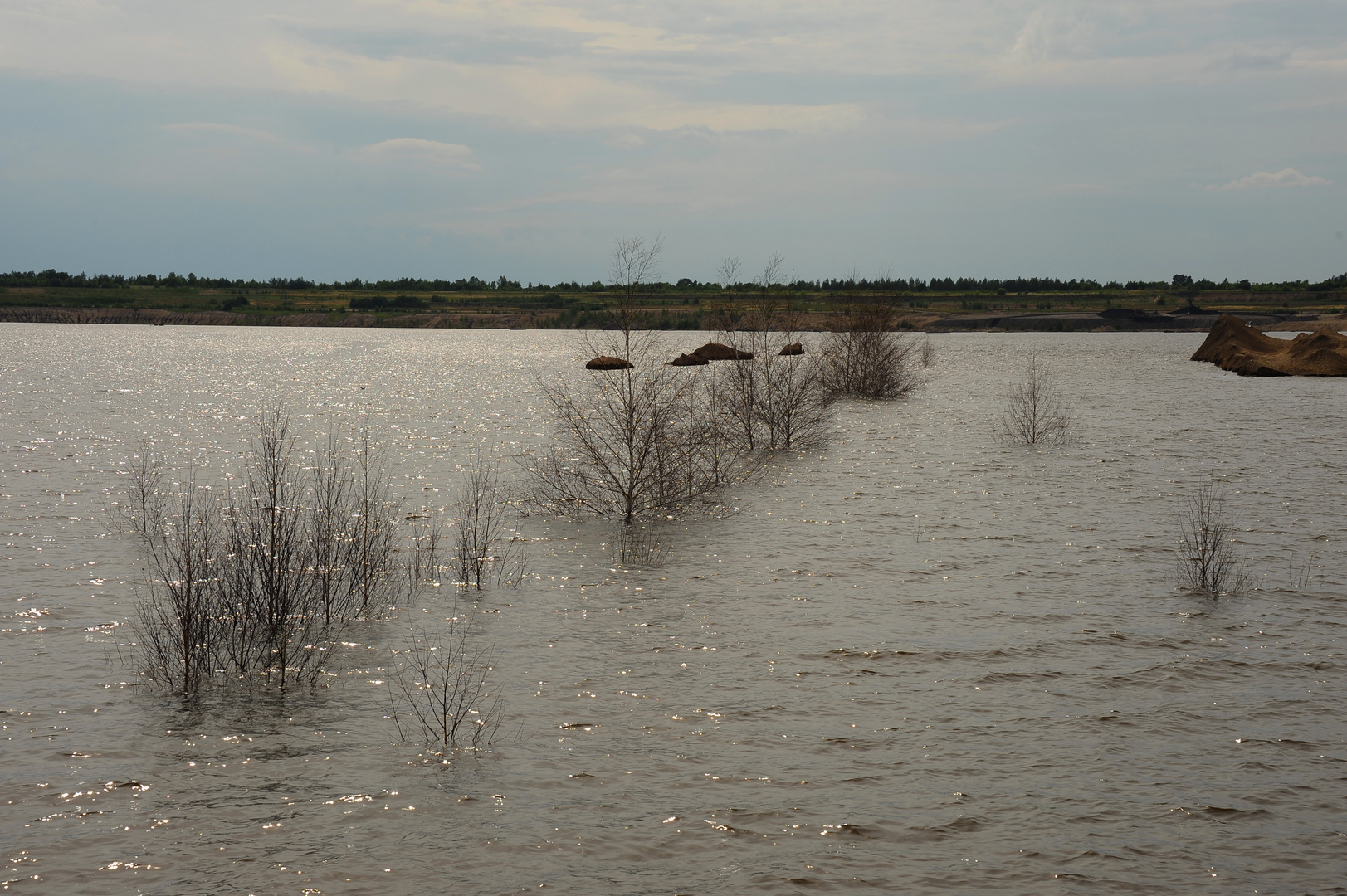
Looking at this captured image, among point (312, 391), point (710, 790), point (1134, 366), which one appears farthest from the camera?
point (1134, 366)

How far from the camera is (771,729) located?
9461 mm

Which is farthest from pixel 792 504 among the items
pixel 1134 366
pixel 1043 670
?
pixel 1134 366

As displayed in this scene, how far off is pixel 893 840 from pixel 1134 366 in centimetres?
8564

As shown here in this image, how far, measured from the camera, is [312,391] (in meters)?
63.4

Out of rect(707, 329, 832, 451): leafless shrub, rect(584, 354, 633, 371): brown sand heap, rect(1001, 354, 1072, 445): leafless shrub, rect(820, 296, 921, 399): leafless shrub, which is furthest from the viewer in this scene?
rect(820, 296, 921, 399): leafless shrub

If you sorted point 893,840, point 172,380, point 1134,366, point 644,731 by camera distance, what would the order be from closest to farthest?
point 893,840 < point 644,731 < point 172,380 < point 1134,366

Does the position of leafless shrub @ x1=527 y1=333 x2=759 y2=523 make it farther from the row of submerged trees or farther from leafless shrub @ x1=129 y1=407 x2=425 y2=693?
leafless shrub @ x1=129 y1=407 x2=425 y2=693

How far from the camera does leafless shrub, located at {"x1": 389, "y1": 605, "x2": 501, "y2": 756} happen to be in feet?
30.3

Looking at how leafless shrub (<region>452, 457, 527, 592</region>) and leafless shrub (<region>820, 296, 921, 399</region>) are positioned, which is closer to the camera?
leafless shrub (<region>452, 457, 527, 592</region>)

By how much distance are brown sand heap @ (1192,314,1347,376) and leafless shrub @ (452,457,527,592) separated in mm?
65958

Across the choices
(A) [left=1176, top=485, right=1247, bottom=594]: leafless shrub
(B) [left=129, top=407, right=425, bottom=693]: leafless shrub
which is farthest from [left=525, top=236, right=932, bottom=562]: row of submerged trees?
(A) [left=1176, top=485, right=1247, bottom=594]: leafless shrub

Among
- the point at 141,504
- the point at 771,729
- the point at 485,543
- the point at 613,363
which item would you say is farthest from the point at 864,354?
the point at 771,729

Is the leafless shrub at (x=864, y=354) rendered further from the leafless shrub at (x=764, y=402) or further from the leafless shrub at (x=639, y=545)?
the leafless shrub at (x=639, y=545)

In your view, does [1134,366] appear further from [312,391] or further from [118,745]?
[118,745]
